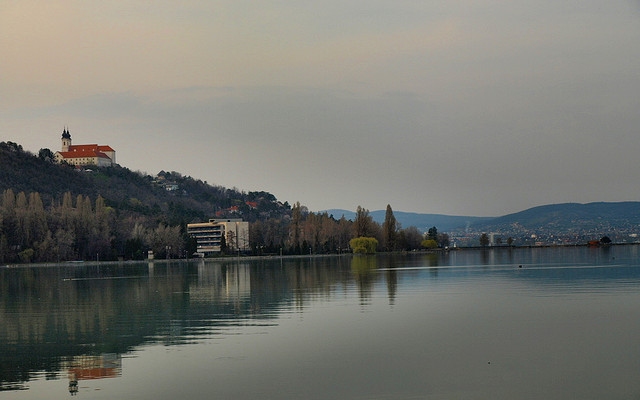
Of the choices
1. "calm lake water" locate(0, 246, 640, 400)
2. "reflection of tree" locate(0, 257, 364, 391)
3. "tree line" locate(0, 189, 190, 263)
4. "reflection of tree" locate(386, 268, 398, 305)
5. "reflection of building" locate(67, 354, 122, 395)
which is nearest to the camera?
"calm lake water" locate(0, 246, 640, 400)

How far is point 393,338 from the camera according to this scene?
23.2 meters

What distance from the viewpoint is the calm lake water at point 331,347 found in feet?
54.9

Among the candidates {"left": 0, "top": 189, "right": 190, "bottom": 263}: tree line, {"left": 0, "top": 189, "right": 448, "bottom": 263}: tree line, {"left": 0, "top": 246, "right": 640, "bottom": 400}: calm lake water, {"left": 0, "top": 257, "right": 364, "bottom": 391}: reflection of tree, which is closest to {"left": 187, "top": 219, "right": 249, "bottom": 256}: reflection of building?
{"left": 0, "top": 189, "right": 448, "bottom": 263}: tree line

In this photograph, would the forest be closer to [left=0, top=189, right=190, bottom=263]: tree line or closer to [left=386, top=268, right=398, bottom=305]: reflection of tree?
[left=0, top=189, right=190, bottom=263]: tree line

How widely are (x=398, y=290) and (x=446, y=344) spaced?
19.9 metres

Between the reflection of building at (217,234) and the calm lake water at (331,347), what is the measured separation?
132 meters

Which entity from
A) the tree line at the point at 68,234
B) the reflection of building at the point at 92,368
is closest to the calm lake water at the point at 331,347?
the reflection of building at the point at 92,368

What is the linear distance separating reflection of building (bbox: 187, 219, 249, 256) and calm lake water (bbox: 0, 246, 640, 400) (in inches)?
5182

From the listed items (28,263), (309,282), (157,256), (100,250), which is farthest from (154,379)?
(157,256)

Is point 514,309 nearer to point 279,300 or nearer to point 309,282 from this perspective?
point 279,300

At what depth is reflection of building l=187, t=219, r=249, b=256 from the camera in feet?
557

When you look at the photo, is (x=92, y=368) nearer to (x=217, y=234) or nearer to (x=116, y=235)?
(x=116, y=235)

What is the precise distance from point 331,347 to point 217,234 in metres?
155

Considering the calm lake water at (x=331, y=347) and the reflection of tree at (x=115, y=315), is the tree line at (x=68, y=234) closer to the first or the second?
the reflection of tree at (x=115, y=315)
